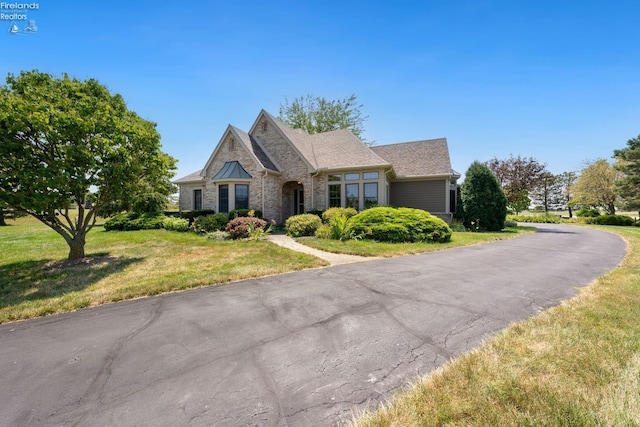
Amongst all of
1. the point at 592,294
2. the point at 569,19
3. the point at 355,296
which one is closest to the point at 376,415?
the point at 355,296

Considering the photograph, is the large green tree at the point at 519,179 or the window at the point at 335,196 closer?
the window at the point at 335,196

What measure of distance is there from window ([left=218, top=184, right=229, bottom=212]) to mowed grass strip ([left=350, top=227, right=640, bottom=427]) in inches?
647

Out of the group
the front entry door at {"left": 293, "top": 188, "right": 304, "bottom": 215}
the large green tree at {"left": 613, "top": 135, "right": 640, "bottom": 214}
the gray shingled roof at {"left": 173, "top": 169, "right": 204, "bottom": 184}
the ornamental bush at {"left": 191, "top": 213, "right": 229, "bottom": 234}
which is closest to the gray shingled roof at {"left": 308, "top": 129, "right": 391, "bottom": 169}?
the front entry door at {"left": 293, "top": 188, "right": 304, "bottom": 215}

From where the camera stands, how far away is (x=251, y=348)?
322 cm

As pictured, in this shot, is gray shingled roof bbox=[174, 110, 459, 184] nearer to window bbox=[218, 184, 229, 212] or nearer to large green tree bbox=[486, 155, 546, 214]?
window bbox=[218, 184, 229, 212]

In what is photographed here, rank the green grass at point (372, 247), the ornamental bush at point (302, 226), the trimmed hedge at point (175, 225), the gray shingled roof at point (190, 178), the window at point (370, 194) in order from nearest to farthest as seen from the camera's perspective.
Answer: the green grass at point (372, 247) < the ornamental bush at point (302, 226) < the trimmed hedge at point (175, 225) < the window at point (370, 194) < the gray shingled roof at point (190, 178)

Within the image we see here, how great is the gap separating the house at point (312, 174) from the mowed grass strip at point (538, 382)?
13791 mm

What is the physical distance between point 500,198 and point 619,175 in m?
31.2

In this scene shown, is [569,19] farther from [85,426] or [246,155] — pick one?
[246,155]

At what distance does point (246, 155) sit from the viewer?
1748 cm

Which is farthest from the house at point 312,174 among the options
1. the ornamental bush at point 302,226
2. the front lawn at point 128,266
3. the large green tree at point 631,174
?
the large green tree at point 631,174

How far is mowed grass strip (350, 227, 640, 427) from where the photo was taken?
2021mm

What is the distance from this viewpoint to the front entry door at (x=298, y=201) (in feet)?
68.0

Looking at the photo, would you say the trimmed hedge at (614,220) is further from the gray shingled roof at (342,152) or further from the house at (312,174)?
the gray shingled roof at (342,152)
